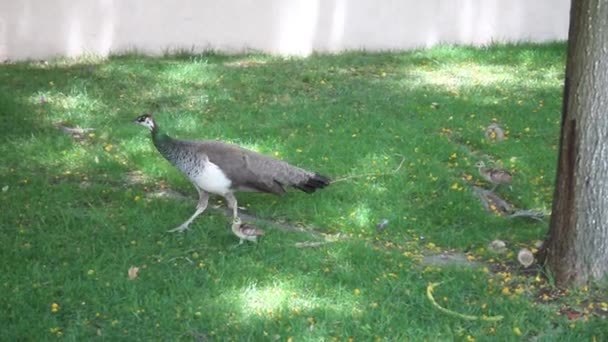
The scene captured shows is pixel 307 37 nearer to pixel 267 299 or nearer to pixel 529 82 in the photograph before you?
pixel 529 82

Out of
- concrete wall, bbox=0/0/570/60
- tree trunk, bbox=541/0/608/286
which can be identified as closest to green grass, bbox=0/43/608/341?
tree trunk, bbox=541/0/608/286

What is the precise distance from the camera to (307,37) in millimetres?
11453

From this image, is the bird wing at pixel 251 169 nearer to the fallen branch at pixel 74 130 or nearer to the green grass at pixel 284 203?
the green grass at pixel 284 203

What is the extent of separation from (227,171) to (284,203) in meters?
0.65

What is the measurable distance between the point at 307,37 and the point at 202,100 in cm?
255

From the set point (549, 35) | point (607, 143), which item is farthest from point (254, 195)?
point (549, 35)

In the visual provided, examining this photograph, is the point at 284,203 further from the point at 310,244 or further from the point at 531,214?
the point at 531,214

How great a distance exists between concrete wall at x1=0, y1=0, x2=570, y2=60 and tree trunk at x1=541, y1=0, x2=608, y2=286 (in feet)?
20.6

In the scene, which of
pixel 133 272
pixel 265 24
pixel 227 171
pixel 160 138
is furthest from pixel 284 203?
pixel 265 24

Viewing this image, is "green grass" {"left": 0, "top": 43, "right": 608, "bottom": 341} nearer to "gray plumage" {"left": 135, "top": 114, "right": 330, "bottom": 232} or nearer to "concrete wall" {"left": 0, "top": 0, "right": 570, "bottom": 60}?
"gray plumage" {"left": 135, "top": 114, "right": 330, "bottom": 232}

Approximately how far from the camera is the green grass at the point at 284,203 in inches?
202

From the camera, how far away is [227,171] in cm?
631

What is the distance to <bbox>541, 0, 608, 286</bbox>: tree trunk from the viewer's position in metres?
5.23

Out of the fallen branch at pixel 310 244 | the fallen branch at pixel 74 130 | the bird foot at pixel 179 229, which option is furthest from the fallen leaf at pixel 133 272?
the fallen branch at pixel 74 130
